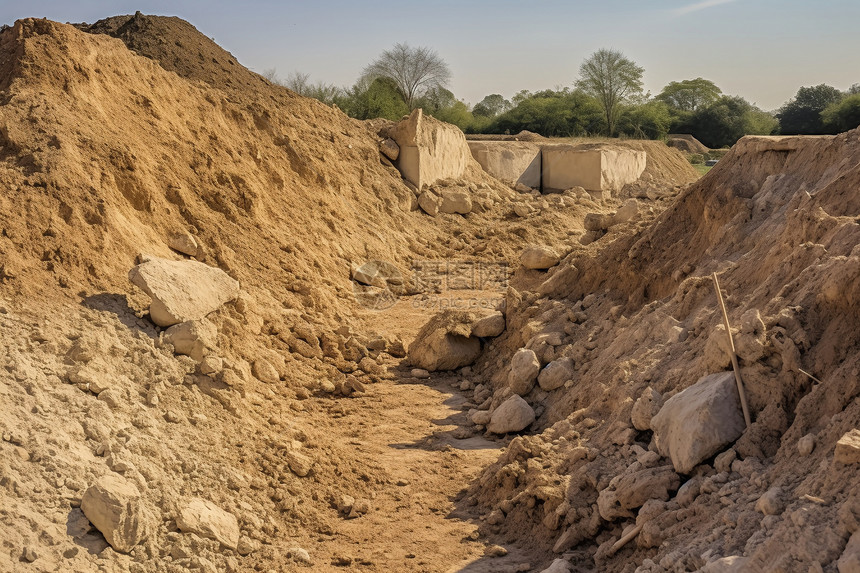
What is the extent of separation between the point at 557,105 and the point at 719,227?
2290 cm

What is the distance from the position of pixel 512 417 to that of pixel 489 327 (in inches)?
75.2

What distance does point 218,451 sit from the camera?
544 cm

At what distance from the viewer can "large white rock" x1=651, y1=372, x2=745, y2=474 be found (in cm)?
412

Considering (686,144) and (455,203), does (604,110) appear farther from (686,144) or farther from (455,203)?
(455,203)

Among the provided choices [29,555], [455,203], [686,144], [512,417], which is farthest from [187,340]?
[686,144]

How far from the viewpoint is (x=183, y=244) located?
8.15m

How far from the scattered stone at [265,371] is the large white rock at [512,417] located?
6.62ft

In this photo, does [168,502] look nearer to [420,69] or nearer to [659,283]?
[659,283]

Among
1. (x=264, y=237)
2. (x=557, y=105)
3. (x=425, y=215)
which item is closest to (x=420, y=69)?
(x=557, y=105)

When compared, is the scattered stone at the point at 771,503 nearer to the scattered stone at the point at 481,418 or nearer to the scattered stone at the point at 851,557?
the scattered stone at the point at 851,557

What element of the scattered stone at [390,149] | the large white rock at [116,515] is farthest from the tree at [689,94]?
the large white rock at [116,515]

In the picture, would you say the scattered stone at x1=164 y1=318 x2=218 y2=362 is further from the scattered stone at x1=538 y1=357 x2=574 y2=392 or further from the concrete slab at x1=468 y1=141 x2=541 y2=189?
the concrete slab at x1=468 y1=141 x2=541 y2=189

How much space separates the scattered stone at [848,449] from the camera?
3166 millimetres

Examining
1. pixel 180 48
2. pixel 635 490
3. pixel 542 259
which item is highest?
pixel 180 48
